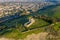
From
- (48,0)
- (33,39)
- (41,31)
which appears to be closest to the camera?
(33,39)

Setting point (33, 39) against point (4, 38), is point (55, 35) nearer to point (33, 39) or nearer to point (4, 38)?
point (33, 39)

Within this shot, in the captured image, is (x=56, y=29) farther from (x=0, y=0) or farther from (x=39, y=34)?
(x=0, y=0)

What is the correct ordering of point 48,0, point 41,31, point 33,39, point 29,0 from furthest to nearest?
point 29,0 → point 48,0 → point 41,31 → point 33,39

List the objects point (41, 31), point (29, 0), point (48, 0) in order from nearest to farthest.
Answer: point (41, 31) < point (48, 0) < point (29, 0)

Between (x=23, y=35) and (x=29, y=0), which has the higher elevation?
(x=23, y=35)

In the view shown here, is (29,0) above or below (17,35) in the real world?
below

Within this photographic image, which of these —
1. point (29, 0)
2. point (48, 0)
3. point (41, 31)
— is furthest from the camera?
point (29, 0)

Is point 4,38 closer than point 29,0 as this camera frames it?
Yes

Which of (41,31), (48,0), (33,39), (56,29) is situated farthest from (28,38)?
(48,0)

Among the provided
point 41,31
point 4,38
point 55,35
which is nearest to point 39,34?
point 41,31
